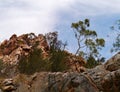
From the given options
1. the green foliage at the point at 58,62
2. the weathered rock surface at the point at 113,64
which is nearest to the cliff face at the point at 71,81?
the weathered rock surface at the point at 113,64

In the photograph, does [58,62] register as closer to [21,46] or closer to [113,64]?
[113,64]

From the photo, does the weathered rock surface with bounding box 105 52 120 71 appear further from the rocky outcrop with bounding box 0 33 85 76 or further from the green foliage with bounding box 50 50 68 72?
the rocky outcrop with bounding box 0 33 85 76

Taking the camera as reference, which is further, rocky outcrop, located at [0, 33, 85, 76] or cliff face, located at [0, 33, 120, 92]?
rocky outcrop, located at [0, 33, 85, 76]

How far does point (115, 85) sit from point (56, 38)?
3089 cm

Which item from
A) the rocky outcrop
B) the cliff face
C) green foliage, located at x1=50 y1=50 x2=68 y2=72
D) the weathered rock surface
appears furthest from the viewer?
the rocky outcrop

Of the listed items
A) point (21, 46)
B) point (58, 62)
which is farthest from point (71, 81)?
point (21, 46)

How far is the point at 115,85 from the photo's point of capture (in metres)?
28.9

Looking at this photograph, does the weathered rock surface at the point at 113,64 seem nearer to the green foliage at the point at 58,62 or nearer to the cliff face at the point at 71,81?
the cliff face at the point at 71,81

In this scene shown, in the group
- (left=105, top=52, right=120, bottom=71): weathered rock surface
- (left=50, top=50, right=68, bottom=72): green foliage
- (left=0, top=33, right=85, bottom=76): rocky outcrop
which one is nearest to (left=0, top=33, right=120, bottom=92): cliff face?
(left=105, top=52, right=120, bottom=71): weathered rock surface

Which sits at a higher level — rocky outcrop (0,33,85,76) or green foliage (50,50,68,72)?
rocky outcrop (0,33,85,76)

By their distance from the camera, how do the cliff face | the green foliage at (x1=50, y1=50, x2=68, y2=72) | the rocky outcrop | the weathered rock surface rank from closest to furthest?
the cliff face → the weathered rock surface → the green foliage at (x1=50, y1=50, x2=68, y2=72) → the rocky outcrop

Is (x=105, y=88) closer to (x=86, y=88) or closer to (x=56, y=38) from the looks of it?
(x=86, y=88)

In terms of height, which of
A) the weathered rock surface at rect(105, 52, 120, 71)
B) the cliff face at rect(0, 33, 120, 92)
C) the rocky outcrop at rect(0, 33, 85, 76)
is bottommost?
the cliff face at rect(0, 33, 120, 92)

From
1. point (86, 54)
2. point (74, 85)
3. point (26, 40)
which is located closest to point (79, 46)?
point (86, 54)
